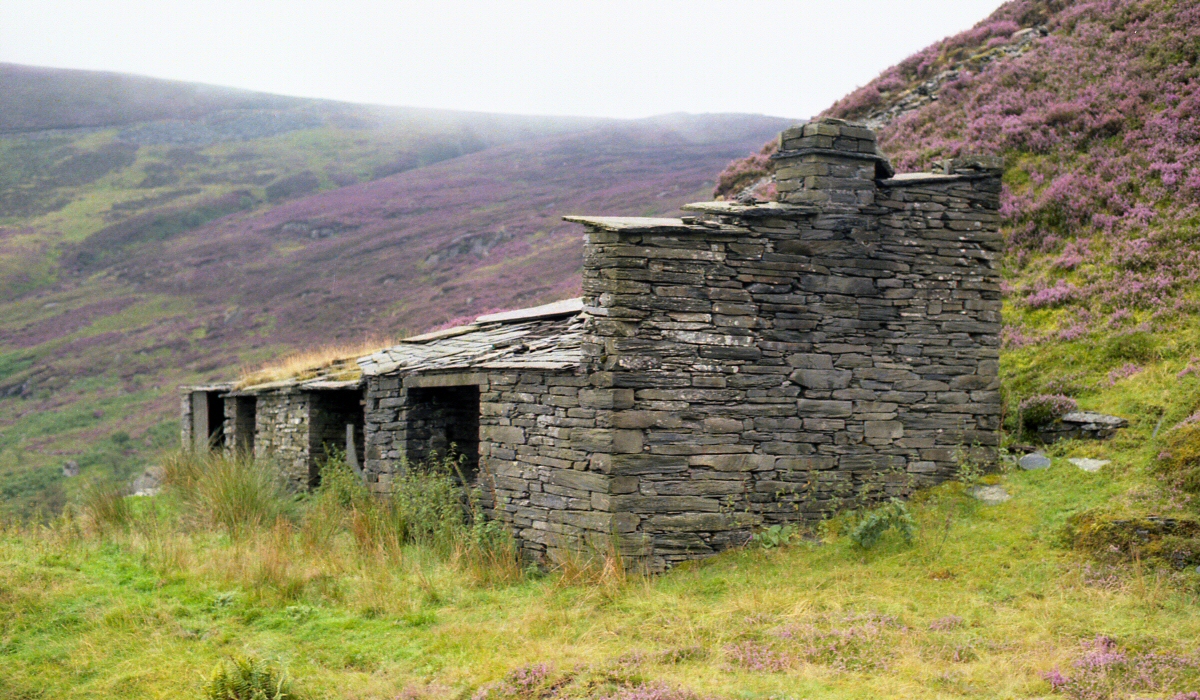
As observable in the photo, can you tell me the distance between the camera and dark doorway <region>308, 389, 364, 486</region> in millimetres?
12906

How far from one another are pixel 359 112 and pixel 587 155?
26895mm

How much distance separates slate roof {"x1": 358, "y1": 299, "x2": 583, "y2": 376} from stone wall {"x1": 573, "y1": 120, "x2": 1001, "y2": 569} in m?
0.86

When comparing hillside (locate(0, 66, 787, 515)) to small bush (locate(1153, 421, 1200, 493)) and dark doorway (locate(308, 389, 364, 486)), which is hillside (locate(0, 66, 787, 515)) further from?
small bush (locate(1153, 421, 1200, 493))

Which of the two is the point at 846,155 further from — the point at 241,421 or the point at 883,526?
the point at 241,421

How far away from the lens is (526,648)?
6148 mm

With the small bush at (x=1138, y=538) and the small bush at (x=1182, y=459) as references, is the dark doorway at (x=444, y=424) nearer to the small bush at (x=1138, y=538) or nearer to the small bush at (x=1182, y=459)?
the small bush at (x=1138, y=538)

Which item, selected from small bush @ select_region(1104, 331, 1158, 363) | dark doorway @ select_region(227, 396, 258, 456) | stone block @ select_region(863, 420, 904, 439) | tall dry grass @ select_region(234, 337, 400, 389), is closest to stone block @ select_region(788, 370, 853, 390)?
stone block @ select_region(863, 420, 904, 439)

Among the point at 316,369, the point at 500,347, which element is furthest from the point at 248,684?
the point at 316,369

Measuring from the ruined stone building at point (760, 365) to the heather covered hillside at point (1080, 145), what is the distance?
323cm

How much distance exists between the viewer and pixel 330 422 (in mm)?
13195

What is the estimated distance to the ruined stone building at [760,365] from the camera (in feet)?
25.5

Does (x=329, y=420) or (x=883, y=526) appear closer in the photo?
(x=883, y=526)

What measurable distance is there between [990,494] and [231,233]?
36.2 metres

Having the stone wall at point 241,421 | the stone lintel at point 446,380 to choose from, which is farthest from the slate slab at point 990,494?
the stone wall at point 241,421
